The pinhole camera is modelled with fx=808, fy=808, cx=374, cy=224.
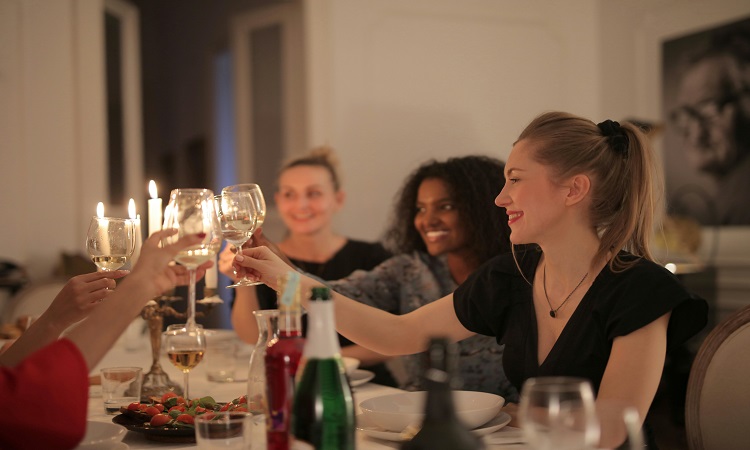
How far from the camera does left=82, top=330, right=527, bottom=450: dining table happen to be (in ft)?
4.72

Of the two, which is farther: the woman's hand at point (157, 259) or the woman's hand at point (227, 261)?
the woman's hand at point (227, 261)

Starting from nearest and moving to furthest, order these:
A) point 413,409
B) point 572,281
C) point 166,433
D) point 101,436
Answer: point 101,436, point 166,433, point 413,409, point 572,281

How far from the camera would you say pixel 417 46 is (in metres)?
4.37

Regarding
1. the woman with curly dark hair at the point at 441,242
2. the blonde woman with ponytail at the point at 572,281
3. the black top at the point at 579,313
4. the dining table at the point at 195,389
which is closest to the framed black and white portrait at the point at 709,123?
the woman with curly dark hair at the point at 441,242

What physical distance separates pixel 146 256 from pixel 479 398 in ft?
2.41

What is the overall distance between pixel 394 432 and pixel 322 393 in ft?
1.25

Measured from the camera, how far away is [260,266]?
1.69 meters

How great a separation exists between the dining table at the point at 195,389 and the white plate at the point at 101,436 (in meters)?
0.02

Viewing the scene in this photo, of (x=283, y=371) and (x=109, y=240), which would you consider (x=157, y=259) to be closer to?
(x=283, y=371)

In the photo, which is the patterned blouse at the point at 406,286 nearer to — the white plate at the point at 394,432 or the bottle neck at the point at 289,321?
the white plate at the point at 394,432

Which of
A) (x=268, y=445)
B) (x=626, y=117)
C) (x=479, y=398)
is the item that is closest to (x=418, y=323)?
(x=479, y=398)

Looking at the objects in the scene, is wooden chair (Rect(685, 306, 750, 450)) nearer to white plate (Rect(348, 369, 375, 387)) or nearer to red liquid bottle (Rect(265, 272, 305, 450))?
white plate (Rect(348, 369, 375, 387))

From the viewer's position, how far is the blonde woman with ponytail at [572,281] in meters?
1.60

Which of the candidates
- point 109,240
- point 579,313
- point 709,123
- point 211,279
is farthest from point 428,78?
point 109,240
